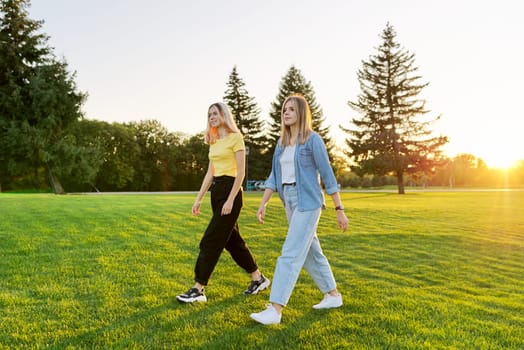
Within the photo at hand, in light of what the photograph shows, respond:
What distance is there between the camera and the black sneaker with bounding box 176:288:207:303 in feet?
12.5

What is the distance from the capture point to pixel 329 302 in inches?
146

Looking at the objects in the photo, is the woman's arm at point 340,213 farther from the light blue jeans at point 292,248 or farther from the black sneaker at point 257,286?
the black sneaker at point 257,286

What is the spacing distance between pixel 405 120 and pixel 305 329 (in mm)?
37432

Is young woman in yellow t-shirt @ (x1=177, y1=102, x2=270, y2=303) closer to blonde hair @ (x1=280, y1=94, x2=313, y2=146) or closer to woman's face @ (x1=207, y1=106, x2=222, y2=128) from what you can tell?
woman's face @ (x1=207, y1=106, x2=222, y2=128)

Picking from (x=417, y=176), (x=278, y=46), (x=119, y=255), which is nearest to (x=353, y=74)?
(x=417, y=176)

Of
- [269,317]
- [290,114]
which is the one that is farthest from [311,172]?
[269,317]

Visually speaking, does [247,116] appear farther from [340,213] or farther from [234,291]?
[340,213]

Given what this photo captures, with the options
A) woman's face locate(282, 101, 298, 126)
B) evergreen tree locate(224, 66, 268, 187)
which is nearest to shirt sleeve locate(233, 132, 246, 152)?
woman's face locate(282, 101, 298, 126)

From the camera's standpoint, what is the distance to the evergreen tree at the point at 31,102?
2811 centimetres

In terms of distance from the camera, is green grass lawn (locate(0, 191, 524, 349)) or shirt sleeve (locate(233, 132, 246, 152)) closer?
green grass lawn (locate(0, 191, 524, 349))

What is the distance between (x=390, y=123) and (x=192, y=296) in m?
36.7

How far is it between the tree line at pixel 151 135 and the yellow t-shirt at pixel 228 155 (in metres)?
28.3

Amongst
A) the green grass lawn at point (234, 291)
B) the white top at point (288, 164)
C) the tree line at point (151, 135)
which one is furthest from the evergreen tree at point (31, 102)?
the white top at point (288, 164)

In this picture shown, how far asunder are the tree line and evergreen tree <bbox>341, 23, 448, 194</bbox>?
0.09m
